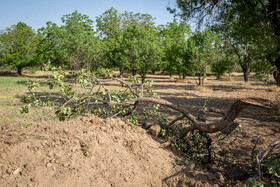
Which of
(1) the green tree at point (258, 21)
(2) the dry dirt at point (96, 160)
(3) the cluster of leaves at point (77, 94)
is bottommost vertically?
(2) the dry dirt at point (96, 160)

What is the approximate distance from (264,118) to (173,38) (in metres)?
35.5

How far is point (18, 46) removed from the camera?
105 feet

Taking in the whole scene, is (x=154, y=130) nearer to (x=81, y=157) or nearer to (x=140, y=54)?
(x=81, y=157)

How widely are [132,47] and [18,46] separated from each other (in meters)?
22.1

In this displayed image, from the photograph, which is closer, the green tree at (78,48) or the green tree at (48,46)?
the green tree at (78,48)

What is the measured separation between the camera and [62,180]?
2564 mm

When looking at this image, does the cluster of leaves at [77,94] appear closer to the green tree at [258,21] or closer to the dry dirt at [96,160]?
the dry dirt at [96,160]

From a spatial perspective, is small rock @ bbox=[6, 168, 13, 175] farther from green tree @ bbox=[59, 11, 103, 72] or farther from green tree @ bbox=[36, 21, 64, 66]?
green tree @ bbox=[36, 21, 64, 66]

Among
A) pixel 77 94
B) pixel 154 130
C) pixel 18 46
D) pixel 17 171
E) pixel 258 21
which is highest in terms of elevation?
pixel 18 46

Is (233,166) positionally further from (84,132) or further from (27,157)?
(27,157)

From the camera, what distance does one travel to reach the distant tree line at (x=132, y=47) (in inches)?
466

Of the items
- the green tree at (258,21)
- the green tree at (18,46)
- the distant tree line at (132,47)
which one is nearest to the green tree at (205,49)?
the distant tree line at (132,47)

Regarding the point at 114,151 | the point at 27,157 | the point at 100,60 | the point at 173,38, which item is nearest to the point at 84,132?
the point at 114,151

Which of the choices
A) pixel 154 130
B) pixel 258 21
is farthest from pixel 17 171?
pixel 258 21
